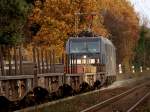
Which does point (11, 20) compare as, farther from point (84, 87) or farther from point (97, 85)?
point (84, 87)

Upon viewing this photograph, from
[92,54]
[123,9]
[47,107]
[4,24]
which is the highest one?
[123,9]

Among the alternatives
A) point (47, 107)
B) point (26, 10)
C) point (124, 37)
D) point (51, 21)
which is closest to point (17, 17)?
point (26, 10)

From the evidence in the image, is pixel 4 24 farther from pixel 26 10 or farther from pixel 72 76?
pixel 72 76

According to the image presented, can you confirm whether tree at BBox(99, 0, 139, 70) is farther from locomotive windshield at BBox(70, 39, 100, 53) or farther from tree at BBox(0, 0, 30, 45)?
locomotive windshield at BBox(70, 39, 100, 53)

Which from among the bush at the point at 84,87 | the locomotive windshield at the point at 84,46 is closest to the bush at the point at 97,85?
the bush at the point at 84,87

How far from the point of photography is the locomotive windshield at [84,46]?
1451 inches

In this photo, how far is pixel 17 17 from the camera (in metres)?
44.6

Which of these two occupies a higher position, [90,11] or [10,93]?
[90,11]

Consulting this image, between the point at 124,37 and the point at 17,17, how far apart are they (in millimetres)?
37323

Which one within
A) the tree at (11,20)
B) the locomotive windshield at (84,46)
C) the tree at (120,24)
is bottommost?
the locomotive windshield at (84,46)

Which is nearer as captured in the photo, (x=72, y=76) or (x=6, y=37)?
(x=72, y=76)

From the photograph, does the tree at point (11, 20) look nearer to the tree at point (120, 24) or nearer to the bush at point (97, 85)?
the bush at point (97, 85)

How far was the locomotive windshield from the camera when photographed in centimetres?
3684

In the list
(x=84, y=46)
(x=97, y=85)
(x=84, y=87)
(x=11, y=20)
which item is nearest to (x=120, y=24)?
(x=11, y=20)
